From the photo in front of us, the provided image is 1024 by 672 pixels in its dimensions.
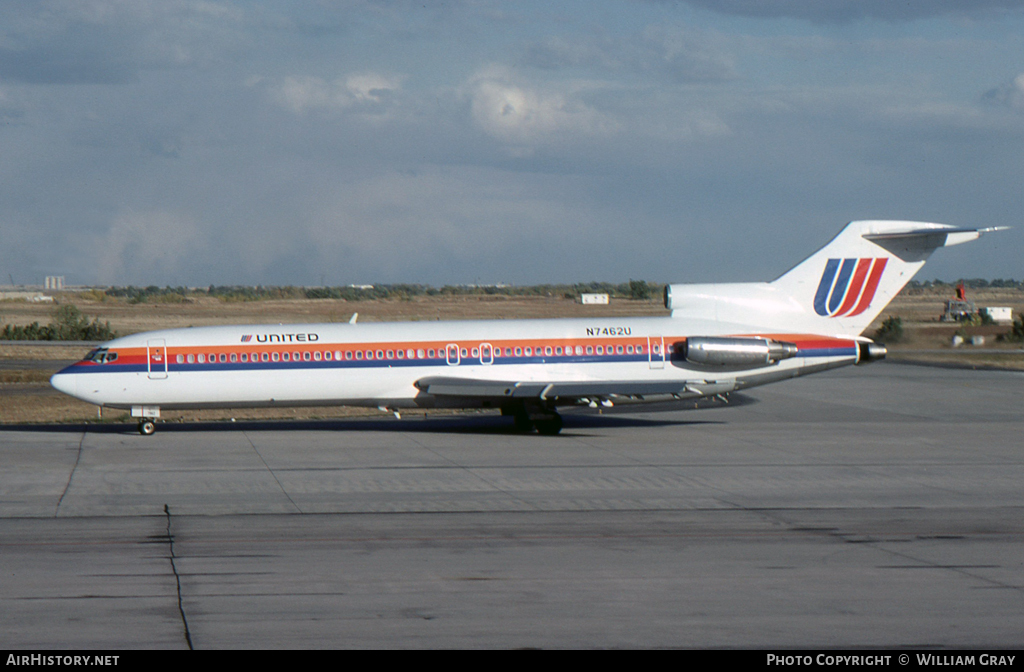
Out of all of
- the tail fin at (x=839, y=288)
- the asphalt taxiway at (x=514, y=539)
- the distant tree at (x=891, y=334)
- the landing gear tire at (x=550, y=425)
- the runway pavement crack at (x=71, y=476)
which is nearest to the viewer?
the asphalt taxiway at (x=514, y=539)

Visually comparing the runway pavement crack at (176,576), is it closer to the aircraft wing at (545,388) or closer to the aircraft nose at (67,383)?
the aircraft wing at (545,388)

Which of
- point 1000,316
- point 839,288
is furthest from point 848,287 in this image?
point 1000,316

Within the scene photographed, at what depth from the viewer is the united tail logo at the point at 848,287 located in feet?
97.2

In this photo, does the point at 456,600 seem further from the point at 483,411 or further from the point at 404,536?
the point at 483,411

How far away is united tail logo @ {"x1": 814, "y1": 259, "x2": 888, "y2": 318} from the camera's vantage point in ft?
97.2

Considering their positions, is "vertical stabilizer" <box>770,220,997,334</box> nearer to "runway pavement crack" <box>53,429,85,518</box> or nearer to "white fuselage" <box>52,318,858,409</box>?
"white fuselage" <box>52,318,858,409</box>

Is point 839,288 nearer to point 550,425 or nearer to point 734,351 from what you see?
point 734,351

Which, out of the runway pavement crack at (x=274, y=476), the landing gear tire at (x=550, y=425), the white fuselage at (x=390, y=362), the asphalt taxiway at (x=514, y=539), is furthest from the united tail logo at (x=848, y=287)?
the runway pavement crack at (x=274, y=476)

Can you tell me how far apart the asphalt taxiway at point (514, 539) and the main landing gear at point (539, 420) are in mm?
484

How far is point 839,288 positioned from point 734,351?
13.2 feet

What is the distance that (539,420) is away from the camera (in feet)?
93.1

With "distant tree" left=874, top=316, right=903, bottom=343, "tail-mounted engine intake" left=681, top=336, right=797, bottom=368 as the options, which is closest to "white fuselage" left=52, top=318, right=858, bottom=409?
"tail-mounted engine intake" left=681, top=336, right=797, bottom=368

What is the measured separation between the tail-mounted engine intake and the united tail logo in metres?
2.03

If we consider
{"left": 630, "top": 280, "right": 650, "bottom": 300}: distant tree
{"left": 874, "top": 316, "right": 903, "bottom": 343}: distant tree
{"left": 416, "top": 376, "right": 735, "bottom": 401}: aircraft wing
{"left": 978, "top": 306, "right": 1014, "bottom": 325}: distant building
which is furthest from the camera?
{"left": 630, "top": 280, "right": 650, "bottom": 300}: distant tree
